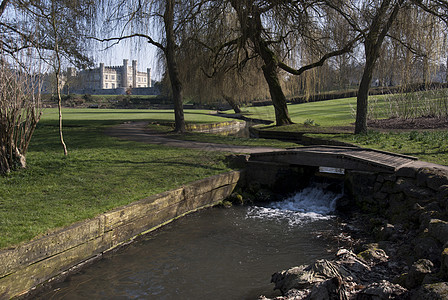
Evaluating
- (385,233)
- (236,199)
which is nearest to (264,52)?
(236,199)

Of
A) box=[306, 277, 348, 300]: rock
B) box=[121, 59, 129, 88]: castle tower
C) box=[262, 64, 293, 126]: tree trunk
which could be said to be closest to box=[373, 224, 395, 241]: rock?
box=[306, 277, 348, 300]: rock

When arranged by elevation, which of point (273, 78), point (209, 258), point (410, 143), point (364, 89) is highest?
point (273, 78)

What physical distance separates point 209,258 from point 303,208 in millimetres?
3831

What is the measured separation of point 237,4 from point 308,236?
8879 mm

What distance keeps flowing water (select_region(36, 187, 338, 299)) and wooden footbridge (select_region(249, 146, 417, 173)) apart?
57.3 inches

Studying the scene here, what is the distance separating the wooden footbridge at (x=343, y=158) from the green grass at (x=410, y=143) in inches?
26.3

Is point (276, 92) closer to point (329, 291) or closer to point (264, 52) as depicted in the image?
point (264, 52)

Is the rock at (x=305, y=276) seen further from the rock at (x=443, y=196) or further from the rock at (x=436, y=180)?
the rock at (x=436, y=180)

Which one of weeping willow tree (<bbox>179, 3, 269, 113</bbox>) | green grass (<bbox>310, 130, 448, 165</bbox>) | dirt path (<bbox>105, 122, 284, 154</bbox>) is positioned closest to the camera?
green grass (<bbox>310, 130, 448, 165</bbox>)

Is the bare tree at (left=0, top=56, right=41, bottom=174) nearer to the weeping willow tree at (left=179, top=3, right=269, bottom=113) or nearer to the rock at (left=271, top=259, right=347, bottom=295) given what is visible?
the rock at (left=271, top=259, right=347, bottom=295)

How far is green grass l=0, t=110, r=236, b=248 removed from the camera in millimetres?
6106

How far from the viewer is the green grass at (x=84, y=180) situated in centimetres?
611

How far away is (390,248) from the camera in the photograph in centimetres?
605

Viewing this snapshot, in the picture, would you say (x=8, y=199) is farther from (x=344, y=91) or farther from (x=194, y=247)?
(x=344, y=91)
